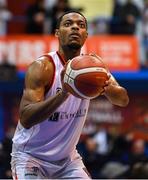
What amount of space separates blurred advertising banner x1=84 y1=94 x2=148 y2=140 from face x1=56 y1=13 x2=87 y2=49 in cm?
965

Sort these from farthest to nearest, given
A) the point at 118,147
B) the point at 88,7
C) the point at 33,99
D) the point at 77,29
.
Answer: the point at 88,7 → the point at 118,147 → the point at 77,29 → the point at 33,99

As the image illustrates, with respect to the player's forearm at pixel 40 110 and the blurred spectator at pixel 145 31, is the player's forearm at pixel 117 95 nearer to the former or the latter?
the player's forearm at pixel 40 110

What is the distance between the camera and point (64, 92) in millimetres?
4809

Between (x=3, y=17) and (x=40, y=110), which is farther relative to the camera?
(x=3, y=17)

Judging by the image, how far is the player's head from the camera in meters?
5.47

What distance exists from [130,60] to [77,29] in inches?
342

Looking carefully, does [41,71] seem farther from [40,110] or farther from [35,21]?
[35,21]

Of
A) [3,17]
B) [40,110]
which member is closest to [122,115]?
[3,17]

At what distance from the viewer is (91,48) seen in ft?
46.0

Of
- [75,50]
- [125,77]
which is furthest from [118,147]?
[75,50]

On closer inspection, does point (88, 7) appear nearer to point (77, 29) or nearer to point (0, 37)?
point (0, 37)

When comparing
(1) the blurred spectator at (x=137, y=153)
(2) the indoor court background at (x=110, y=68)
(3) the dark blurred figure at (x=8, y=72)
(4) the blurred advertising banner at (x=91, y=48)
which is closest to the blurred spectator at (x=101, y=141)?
(2) the indoor court background at (x=110, y=68)

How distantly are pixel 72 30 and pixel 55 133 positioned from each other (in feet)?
3.12

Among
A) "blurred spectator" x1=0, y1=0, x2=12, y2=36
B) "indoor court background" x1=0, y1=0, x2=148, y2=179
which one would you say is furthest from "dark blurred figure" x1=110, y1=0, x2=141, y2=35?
"blurred spectator" x1=0, y1=0, x2=12, y2=36
